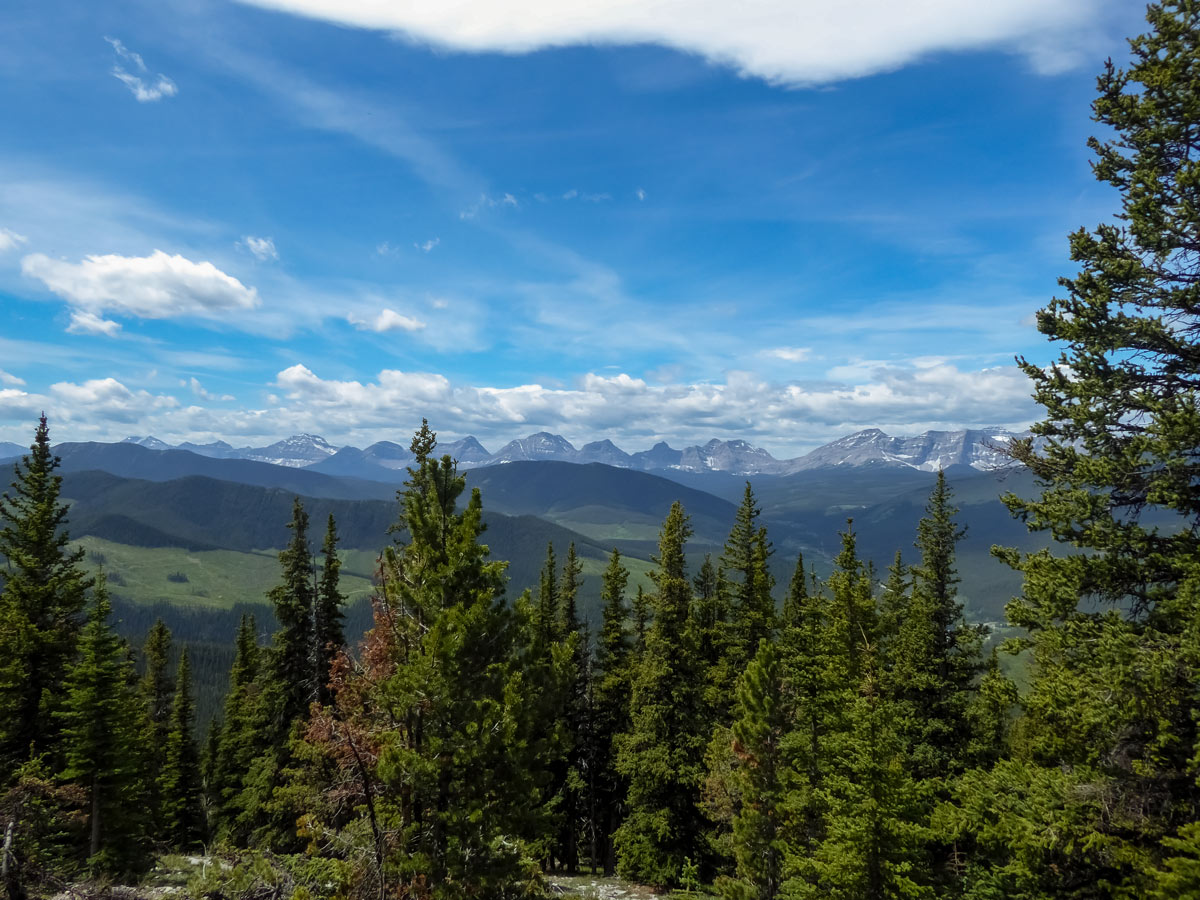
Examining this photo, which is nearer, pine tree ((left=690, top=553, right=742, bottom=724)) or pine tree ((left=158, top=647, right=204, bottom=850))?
pine tree ((left=690, top=553, right=742, bottom=724))

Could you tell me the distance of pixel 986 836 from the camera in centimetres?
1138

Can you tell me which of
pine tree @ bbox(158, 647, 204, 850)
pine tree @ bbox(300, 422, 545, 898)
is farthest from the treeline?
pine tree @ bbox(158, 647, 204, 850)

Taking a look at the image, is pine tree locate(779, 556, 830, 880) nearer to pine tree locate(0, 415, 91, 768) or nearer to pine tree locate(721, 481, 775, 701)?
pine tree locate(721, 481, 775, 701)

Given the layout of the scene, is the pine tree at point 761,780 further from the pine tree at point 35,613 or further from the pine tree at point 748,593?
the pine tree at point 35,613

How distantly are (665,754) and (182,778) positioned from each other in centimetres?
4368

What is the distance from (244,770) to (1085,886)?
51154 millimetres

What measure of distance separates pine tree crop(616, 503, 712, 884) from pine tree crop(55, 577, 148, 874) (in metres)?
24.3

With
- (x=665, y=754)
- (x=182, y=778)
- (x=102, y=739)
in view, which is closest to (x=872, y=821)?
(x=665, y=754)

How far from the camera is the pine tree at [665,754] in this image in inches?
1243

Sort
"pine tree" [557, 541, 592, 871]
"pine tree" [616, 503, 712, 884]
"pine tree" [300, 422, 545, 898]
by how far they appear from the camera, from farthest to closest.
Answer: "pine tree" [557, 541, 592, 871], "pine tree" [616, 503, 712, 884], "pine tree" [300, 422, 545, 898]

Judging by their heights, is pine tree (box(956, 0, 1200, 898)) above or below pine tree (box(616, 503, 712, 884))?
above

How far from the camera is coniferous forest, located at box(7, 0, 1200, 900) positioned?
34.6 feet

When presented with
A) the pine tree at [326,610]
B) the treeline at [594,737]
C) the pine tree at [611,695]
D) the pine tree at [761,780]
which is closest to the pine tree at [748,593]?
the treeline at [594,737]

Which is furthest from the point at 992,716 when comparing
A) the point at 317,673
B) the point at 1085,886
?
the point at 317,673
